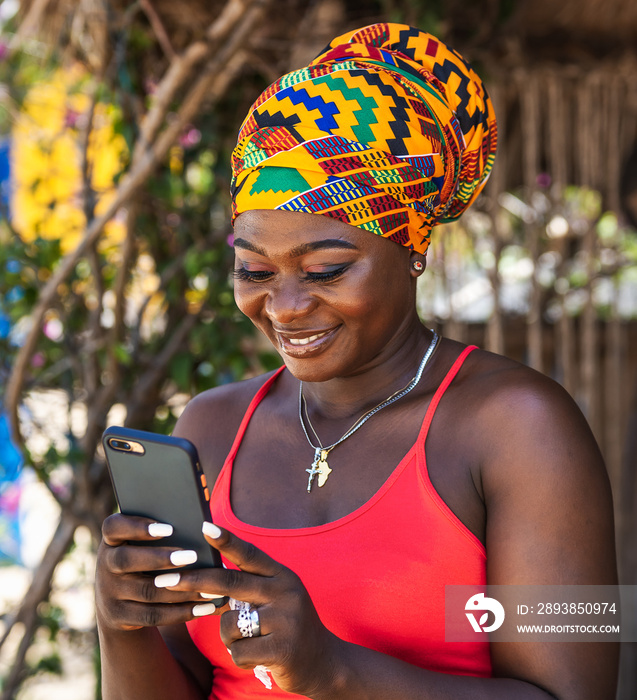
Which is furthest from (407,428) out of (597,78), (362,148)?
(597,78)

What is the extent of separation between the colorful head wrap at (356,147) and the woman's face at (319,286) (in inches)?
1.3

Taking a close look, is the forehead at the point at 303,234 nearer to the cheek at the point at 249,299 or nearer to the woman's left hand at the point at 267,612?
the cheek at the point at 249,299

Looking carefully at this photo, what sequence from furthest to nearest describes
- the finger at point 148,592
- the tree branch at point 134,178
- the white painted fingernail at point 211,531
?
1. the tree branch at point 134,178
2. the finger at point 148,592
3. the white painted fingernail at point 211,531

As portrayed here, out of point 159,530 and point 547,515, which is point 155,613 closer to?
point 159,530

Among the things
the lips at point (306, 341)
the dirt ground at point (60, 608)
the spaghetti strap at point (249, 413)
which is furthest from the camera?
the dirt ground at point (60, 608)

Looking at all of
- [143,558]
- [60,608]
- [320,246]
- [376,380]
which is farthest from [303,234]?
[60,608]

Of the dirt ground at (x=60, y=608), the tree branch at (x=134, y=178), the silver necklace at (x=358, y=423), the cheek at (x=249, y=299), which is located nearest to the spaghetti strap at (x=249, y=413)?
the silver necklace at (x=358, y=423)

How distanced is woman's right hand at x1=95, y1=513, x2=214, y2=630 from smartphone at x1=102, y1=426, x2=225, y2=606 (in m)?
0.03

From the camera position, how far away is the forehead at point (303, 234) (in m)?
1.28

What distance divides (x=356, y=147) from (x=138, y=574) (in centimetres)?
76

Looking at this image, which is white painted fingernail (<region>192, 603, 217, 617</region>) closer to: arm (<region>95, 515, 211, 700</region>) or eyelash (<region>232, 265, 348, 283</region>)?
arm (<region>95, 515, 211, 700</region>)

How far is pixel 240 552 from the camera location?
0.99 meters
